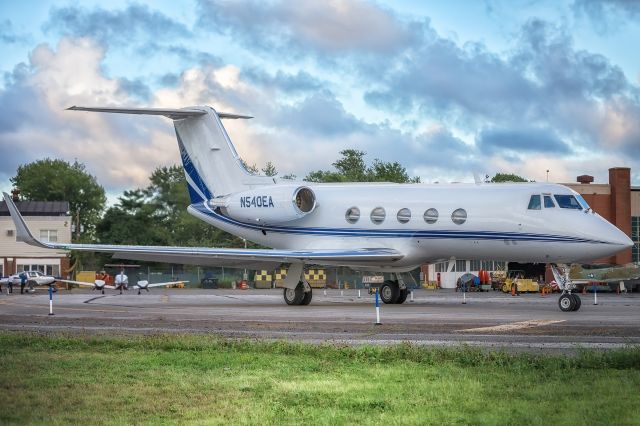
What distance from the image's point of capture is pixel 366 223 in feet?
98.1

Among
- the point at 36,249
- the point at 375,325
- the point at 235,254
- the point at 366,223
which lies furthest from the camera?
the point at 36,249

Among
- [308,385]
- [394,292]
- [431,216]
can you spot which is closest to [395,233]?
[431,216]

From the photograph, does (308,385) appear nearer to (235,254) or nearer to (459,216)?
(459,216)

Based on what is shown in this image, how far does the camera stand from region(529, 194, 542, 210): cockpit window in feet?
87.1

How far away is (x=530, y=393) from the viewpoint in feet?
33.2

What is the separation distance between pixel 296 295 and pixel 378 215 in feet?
12.5

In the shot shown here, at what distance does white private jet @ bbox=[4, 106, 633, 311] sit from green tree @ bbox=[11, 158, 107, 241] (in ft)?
249

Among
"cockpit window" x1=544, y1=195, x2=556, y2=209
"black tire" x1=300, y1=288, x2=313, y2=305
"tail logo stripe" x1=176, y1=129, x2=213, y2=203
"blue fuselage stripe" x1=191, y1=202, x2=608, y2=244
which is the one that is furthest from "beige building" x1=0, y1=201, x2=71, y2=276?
"cockpit window" x1=544, y1=195, x2=556, y2=209

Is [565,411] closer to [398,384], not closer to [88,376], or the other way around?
[398,384]

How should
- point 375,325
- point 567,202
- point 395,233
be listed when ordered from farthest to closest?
point 395,233 → point 567,202 → point 375,325

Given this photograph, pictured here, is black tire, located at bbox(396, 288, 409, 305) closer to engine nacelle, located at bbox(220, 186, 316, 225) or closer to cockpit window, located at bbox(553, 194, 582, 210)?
engine nacelle, located at bbox(220, 186, 316, 225)

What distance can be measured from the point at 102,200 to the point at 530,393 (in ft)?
352

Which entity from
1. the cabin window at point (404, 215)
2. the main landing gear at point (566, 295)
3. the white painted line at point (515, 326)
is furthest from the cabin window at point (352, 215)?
the white painted line at point (515, 326)

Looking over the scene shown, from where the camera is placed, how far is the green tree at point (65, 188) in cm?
10844
